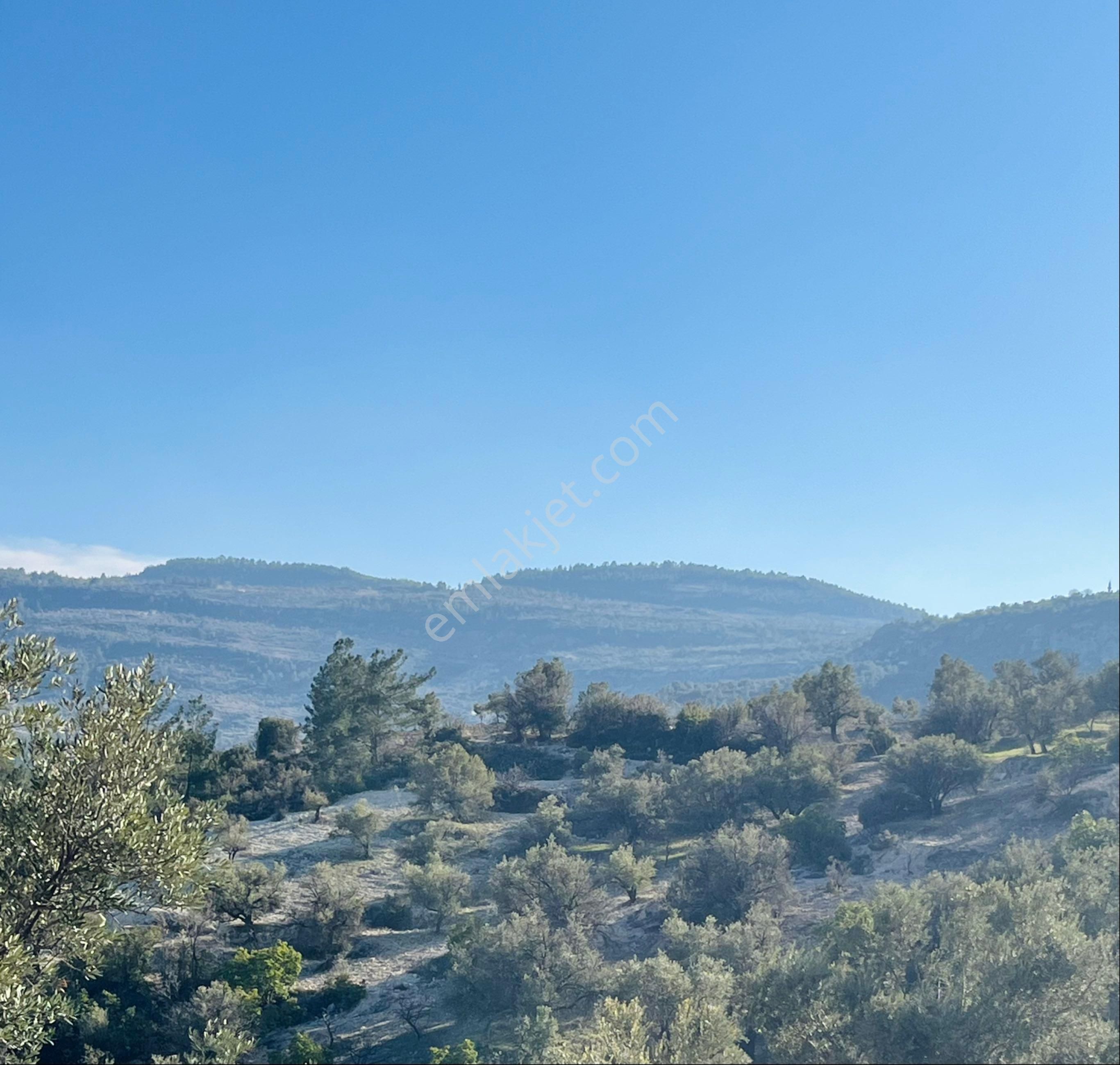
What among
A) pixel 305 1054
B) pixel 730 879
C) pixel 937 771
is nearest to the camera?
pixel 305 1054

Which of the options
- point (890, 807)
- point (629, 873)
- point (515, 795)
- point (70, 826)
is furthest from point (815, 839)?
point (70, 826)

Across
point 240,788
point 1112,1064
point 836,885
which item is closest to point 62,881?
point 1112,1064

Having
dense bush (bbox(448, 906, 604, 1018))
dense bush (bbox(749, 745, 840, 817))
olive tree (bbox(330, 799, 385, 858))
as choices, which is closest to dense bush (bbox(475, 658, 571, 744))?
dense bush (bbox(749, 745, 840, 817))

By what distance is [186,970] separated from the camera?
30016 millimetres

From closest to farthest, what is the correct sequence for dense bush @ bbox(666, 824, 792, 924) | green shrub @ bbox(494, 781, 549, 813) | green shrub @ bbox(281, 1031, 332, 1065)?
green shrub @ bbox(281, 1031, 332, 1065)
dense bush @ bbox(666, 824, 792, 924)
green shrub @ bbox(494, 781, 549, 813)

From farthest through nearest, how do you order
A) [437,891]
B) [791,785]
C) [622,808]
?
1. [791,785]
2. [622,808]
3. [437,891]

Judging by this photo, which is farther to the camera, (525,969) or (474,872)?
(474,872)

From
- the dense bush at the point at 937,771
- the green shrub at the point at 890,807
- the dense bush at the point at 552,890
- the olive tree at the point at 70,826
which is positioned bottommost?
the dense bush at the point at 552,890

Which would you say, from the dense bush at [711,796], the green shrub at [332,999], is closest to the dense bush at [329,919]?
the green shrub at [332,999]

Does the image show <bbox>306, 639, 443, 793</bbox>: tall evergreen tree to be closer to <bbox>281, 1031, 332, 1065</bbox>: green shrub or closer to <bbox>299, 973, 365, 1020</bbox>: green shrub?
<bbox>299, 973, 365, 1020</bbox>: green shrub

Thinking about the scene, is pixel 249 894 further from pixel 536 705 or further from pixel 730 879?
pixel 536 705

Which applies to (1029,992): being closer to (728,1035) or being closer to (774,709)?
(728,1035)

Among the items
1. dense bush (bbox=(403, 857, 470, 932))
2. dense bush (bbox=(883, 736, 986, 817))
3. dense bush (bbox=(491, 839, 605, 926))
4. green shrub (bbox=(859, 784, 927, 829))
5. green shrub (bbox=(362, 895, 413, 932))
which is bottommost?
green shrub (bbox=(362, 895, 413, 932))

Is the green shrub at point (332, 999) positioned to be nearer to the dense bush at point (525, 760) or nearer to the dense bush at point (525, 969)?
the dense bush at point (525, 969)
